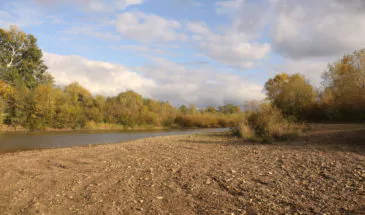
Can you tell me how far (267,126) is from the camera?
46.4 feet

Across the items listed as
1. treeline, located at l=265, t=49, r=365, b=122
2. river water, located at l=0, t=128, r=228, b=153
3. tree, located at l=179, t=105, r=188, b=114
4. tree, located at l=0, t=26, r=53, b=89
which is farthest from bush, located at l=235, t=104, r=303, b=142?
tree, located at l=179, t=105, r=188, b=114

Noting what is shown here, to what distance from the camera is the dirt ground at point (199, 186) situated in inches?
178

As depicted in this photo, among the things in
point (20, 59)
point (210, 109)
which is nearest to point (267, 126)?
point (20, 59)

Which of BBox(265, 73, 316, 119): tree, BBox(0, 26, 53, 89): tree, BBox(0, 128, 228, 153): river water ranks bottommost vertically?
BBox(0, 128, 228, 153): river water

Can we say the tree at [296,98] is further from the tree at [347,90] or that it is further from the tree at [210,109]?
the tree at [210,109]

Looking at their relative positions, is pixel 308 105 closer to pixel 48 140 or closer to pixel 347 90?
pixel 347 90

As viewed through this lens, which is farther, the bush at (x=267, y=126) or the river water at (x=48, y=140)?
the river water at (x=48, y=140)

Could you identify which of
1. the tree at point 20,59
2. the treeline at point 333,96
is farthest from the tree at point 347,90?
the tree at point 20,59

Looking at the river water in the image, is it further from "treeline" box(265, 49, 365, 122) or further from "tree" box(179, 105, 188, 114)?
"tree" box(179, 105, 188, 114)

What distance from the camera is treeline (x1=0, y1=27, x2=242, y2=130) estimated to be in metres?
34.8

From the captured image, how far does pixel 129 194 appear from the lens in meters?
5.47

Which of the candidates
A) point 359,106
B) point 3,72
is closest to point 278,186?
point 359,106

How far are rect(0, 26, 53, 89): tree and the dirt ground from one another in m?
33.7

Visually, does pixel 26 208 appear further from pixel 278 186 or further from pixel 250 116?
pixel 250 116
